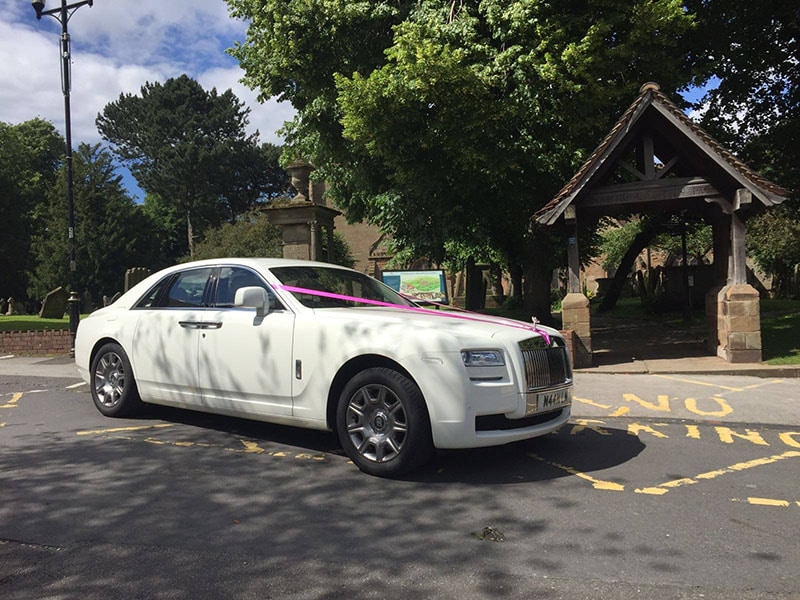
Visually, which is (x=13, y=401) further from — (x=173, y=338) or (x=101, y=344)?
(x=173, y=338)

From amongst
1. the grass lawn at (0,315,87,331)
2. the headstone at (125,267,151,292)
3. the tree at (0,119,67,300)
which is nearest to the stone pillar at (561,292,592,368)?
the headstone at (125,267,151,292)

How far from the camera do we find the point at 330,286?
19.6 ft

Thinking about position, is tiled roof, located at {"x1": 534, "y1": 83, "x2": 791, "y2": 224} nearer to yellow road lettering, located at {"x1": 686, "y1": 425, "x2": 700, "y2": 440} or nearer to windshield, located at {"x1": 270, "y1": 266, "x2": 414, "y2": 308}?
yellow road lettering, located at {"x1": 686, "y1": 425, "x2": 700, "y2": 440}

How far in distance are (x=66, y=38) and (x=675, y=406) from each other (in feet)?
45.1

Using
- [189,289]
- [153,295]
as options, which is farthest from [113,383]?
[189,289]

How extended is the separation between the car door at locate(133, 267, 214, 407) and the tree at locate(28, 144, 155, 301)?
39480 millimetres

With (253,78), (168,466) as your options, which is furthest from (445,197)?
(168,466)

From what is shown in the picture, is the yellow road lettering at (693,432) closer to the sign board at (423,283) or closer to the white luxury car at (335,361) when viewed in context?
the white luxury car at (335,361)

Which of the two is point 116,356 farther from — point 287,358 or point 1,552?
point 1,552

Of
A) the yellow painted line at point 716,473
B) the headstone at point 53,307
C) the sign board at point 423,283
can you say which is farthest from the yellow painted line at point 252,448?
the headstone at point 53,307

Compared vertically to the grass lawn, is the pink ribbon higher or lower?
higher

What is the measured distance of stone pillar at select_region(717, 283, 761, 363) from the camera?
10.3m

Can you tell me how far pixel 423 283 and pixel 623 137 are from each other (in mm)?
4427

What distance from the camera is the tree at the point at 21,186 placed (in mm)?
40625
